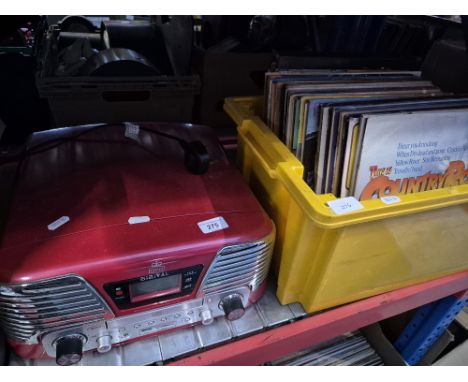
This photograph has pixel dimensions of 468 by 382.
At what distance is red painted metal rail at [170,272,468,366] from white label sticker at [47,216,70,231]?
28cm

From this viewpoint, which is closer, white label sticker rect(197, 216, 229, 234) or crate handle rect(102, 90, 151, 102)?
white label sticker rect(197, 216, 229, 234)

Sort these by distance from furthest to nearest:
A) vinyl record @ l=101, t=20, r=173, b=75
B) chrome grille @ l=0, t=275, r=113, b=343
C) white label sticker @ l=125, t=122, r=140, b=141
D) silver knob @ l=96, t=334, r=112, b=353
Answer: vinyl record @ l=101, t=20, r=173, b=75, white label sticker @ l=125, t=122, r=140, b=141, silver knob @ l=96, t=334, r=112, b=353, chrome grille @ l=0, t=275, r=113, b=343

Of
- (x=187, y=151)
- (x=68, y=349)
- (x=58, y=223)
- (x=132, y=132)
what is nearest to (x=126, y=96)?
(x=132, y=132)

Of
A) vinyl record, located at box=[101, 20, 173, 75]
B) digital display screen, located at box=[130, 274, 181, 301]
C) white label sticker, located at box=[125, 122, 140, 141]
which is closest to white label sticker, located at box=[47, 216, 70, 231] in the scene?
digital display screen, located at box=[130, 274, 181, 301]

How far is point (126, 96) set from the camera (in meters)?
0.88

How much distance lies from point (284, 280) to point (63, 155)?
449 millimetres

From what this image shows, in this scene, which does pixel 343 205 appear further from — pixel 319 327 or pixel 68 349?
pixel 68 349

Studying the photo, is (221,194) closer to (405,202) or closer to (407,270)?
(405,202)

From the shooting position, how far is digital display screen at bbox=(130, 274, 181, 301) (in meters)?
0.50

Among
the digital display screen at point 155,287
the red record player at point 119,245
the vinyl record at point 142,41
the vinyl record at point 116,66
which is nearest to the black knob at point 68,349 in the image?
the red record player at point 119,245

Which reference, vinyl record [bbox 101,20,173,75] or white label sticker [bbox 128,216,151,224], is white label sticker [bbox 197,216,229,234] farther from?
vinyl record [bbox 101,20,173,75]

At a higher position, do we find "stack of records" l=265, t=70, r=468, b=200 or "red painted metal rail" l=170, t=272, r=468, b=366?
"stack of records" l=265, t=70, r=468, b=200

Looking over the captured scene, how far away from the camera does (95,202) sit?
1.76ft

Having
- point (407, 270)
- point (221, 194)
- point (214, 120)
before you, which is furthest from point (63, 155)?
point (407, 270)
